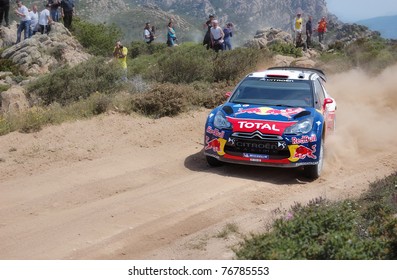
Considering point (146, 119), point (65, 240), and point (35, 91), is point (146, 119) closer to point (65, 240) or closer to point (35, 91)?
point (35, 91)

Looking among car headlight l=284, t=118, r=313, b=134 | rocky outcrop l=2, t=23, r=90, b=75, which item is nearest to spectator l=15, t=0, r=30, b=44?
rocky outcrop l=2, t=23, r=90, b=75

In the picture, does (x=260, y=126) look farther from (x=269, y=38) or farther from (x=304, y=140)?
(x=269, y=38)

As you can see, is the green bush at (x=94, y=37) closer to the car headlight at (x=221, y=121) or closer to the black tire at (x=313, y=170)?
the car headlight at (x=221, y=121)

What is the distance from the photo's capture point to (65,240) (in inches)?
270

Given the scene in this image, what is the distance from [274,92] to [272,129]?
1.48m

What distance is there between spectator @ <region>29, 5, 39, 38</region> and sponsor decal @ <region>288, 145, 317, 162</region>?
19.2 meters

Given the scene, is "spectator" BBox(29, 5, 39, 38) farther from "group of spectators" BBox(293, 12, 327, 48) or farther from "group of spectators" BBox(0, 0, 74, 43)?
"group of spectators" BBox(293, 12, 327, 48)

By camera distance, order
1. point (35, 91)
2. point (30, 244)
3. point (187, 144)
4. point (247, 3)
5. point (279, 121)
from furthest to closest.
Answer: point (247, 3), point (35, 91), point (187, 144), point (279, 121), point (30, 244)

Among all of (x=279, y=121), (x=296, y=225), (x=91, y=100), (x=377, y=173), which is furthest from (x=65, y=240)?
(x=91, y=100)

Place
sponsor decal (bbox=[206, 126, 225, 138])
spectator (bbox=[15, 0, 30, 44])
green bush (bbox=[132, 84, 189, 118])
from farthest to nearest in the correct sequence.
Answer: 1. spectator (bbox=[15, 0, 30, 44])
2. green bush (bbox=[132, 84, 189, 118])
3. sponsor decal (bbox=[206, 126, 225, 138])

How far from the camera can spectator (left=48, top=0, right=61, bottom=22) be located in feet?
86.2

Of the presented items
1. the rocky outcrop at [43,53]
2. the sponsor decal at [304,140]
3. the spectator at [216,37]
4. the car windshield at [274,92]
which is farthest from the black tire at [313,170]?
the rocky outcrop at [43,53]

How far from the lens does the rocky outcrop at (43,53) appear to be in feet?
74.1

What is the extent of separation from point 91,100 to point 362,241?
892cm
